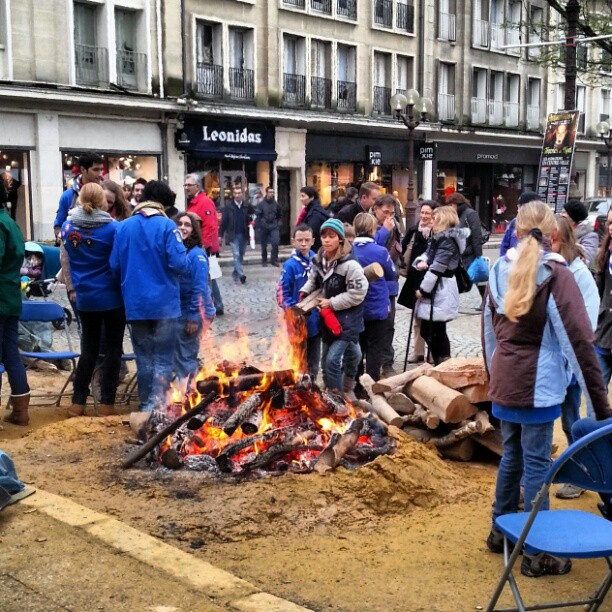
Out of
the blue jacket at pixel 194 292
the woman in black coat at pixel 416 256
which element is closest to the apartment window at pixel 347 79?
the woman in black coat at pixel 416 256

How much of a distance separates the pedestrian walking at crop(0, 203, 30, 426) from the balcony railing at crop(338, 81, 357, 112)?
2695 cm

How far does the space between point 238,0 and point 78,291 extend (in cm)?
2355

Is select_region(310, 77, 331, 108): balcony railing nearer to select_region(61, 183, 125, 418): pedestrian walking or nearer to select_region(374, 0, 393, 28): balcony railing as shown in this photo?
select_region(374, 0, 393, 28): balcony railing

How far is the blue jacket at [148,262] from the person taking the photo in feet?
24.5

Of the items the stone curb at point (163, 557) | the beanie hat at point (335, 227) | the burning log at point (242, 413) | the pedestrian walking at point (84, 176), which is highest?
the pedestrian walking at point (84, 176)

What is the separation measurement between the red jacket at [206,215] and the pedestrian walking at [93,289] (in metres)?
6.58

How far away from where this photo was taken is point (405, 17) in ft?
117

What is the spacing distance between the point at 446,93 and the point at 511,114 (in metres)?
5.05

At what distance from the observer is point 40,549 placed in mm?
4707

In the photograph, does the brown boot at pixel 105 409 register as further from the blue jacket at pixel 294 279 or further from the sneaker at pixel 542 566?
the sneaker at pixel 542 566

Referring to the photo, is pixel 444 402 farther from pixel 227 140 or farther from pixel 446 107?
pixel 446 107

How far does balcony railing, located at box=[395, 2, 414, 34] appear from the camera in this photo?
116 ft

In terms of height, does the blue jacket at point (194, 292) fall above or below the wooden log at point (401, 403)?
above

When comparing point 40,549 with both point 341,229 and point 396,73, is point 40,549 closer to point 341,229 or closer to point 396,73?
point 341,229
